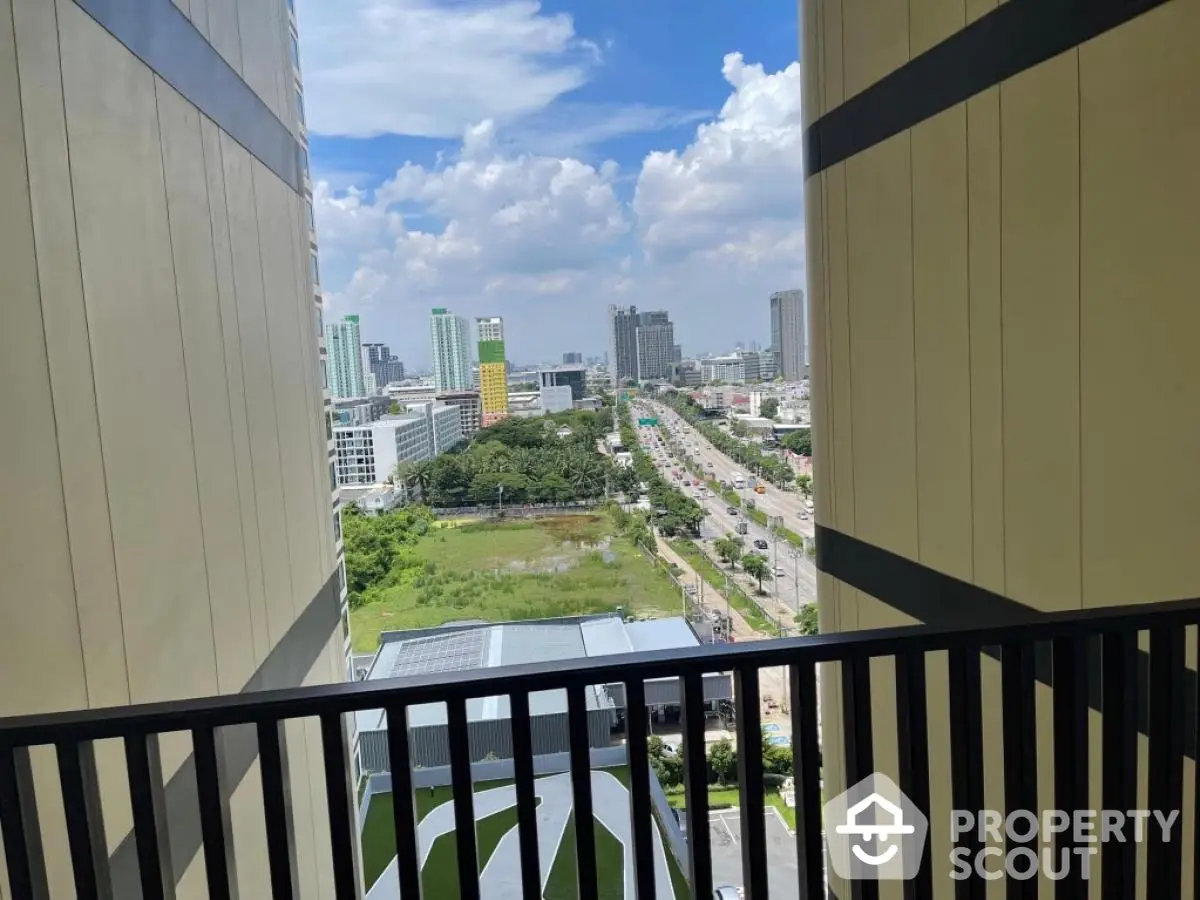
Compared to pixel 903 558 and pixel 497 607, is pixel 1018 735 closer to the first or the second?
pixel 903 558

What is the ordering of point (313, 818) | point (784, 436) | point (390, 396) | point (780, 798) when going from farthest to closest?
point (390, 396)
point (784, 436)
point (313, 818)
point (780, 798)

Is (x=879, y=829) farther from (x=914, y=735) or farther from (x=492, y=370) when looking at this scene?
(x=492, y=370)

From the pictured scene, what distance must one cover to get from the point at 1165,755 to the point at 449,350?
19.8 ft

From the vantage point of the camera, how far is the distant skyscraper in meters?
5.68

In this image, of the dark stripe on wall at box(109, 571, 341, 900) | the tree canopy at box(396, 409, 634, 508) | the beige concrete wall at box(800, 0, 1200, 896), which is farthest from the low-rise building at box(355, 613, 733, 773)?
the beige concrete wall at box(800, 0, 1200, 896)

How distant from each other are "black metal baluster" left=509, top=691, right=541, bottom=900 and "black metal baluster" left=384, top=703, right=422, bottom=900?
0.53 feet

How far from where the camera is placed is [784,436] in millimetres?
5586

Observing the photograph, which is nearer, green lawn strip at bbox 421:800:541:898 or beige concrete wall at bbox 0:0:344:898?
beige concrete wall at bbox 0:0:344:898

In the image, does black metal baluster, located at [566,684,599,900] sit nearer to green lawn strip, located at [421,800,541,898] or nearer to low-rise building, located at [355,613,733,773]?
green lawn strip, located at [421,800,541,898]

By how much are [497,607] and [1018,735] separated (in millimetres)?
5584

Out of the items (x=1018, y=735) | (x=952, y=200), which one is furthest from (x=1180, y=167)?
(x=1018, y=735)

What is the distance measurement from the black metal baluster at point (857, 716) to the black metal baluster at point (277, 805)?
0.86 metres

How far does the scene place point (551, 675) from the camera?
1.08 metres

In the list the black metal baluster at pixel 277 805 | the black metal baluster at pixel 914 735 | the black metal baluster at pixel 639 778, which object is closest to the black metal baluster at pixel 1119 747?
the black metal baluster at pixel 914 735
